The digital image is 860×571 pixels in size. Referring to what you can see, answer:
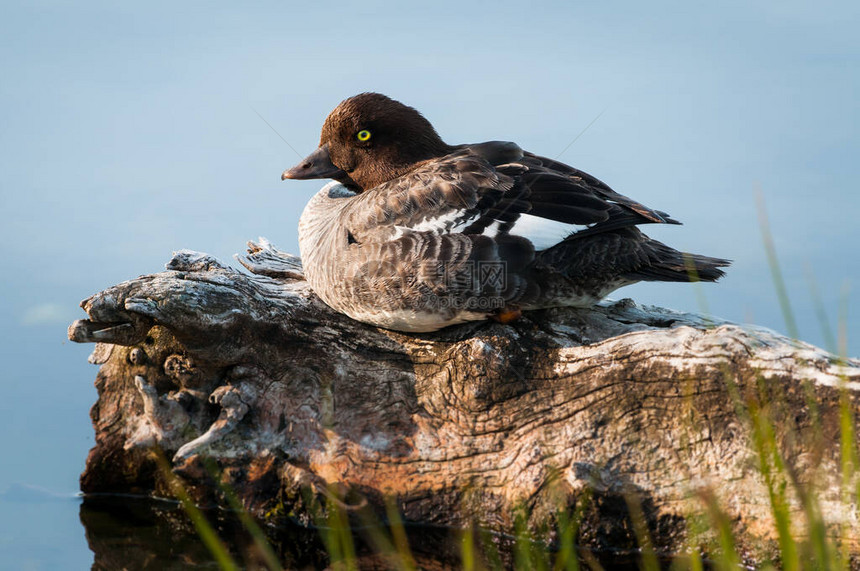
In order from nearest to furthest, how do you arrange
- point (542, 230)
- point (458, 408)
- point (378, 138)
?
point (542, 230), point (458, 408), point (378, 138)

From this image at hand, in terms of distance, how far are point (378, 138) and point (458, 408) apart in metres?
2.11

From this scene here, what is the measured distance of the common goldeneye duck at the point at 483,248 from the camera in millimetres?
5086

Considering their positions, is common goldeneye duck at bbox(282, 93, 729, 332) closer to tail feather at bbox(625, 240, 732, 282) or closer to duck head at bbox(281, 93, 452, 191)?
tail feather at bbox(625, 240, 732, 282)

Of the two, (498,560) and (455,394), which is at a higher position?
(455,394)

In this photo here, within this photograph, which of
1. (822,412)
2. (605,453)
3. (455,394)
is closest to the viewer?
(822,412)

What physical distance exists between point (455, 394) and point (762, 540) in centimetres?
192

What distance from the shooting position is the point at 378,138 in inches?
239

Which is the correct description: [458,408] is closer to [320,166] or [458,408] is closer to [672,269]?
[672,269]

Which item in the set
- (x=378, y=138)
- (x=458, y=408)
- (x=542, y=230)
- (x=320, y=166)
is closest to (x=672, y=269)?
(x=542, y=230)

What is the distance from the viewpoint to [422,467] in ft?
16.7

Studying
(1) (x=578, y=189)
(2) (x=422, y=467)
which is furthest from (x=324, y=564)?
(1) (x=578, y=189)

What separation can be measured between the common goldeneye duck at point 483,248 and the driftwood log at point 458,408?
0.92 feet

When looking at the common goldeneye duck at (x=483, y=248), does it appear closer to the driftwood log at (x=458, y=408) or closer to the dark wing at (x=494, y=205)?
the dark wing at (x=494, y=205)

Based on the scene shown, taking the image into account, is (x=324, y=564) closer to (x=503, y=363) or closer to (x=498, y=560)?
(x=498, y=560)
